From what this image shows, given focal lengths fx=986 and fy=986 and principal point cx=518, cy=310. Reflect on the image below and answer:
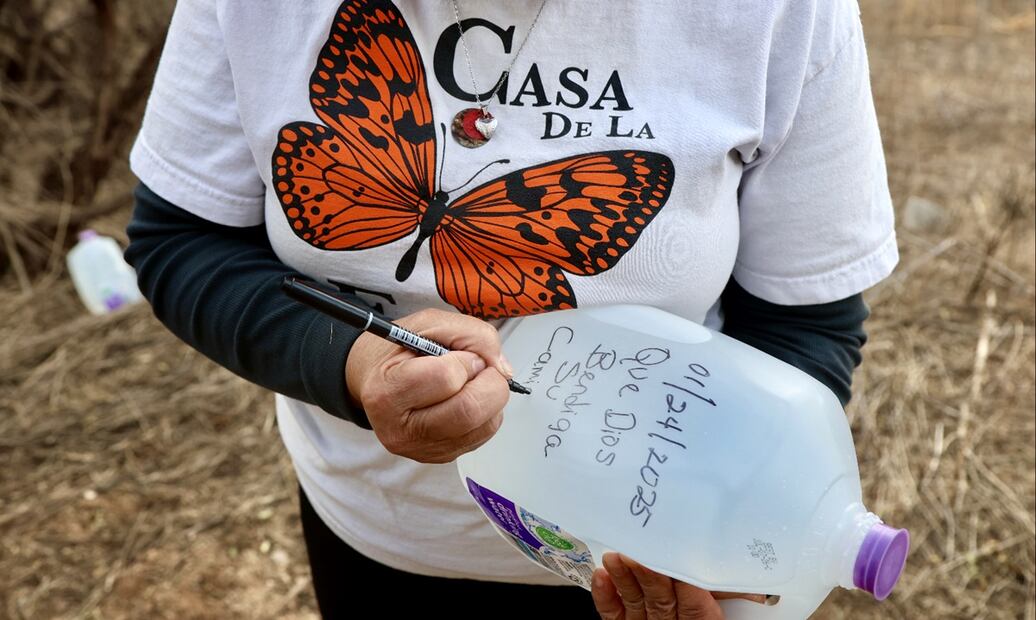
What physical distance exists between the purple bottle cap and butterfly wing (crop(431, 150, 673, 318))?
0.32m

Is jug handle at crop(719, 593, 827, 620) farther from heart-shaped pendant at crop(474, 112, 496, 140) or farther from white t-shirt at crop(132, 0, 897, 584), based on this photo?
heart-shaped pendant at crop(474, 112, 496, 140)

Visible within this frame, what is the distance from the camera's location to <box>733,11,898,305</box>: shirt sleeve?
2.83 ft

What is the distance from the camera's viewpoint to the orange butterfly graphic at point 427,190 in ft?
2.89

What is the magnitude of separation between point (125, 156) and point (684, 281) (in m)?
3.39

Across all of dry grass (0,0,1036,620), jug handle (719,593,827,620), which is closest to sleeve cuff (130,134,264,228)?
jug handle (719,593,827,620)

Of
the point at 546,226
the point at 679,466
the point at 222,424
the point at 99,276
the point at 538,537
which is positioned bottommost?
the point at 99,276

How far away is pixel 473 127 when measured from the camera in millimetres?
881

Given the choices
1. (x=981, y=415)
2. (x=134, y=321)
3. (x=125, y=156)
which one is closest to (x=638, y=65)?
(x=981, y=415)

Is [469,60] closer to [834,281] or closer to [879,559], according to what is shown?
[834,281]

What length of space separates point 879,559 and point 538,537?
29cm

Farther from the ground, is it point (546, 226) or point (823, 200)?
point (823, 200)

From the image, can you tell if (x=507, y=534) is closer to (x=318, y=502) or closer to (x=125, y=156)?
(x=318, y=502)

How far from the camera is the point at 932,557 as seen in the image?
6.70 ft

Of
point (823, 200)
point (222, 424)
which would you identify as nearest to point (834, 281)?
point (823, 200)
